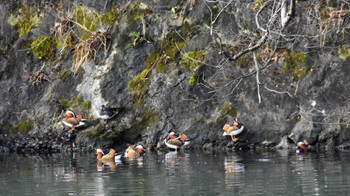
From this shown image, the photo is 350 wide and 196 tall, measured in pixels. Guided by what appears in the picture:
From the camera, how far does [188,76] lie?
2348cm

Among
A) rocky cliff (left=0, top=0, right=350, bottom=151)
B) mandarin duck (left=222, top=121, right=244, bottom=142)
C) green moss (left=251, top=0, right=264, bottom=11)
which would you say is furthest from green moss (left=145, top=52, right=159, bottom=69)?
mandarin duck (left=222, top=121, right=244, bottom=142)

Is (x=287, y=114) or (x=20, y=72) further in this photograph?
(x=20, y=72)

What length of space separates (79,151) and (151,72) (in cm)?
274

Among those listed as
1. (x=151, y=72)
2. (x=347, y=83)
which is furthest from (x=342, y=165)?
(x=151, y=72)

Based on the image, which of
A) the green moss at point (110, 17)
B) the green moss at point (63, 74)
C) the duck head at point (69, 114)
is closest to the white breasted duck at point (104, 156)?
the duck head at point (69, 114)

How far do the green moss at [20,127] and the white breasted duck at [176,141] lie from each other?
4.39m

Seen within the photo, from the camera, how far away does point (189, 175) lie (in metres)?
16.5

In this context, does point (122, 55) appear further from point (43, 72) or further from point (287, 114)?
point (287, 114)

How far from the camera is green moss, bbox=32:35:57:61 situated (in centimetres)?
2622

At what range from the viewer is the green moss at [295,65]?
874 inches

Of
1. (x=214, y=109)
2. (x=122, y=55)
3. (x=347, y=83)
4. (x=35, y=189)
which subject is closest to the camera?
(x=35, y=189)

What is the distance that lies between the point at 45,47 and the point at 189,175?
11.0 m

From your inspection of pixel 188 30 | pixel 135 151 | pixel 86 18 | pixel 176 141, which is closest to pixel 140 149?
pixel 135 151

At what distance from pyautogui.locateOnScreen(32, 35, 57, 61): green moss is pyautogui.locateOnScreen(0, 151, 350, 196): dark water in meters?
5.22
